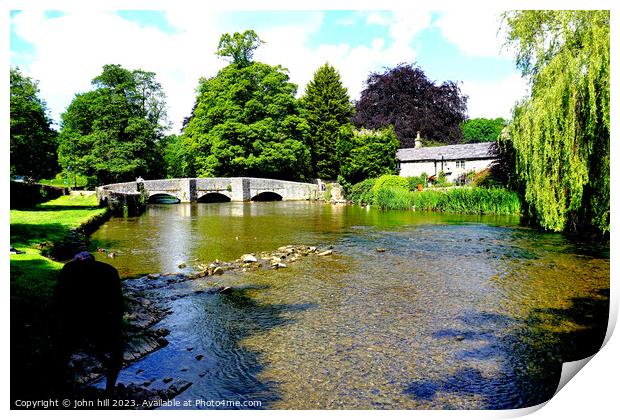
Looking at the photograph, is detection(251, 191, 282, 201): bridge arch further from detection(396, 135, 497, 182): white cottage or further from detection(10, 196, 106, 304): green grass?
detection(10, 196, 106, 304): green grass

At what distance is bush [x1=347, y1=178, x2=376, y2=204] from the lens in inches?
1220

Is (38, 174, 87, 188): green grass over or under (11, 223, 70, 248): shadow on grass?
over

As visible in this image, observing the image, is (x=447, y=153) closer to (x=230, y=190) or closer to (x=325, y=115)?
(x=325, y=115)

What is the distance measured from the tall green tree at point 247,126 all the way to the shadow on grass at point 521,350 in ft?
89.5

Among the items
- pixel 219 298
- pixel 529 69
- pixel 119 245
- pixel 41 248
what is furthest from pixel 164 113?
pixel 529 69

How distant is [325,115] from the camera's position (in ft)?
134

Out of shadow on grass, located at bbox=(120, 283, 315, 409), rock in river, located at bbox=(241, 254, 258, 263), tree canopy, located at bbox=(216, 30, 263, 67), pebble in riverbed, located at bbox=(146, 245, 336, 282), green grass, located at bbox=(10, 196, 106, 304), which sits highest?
tree canopy, located at bbox=(216, 30, 263, 67)

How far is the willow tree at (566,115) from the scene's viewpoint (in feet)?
32.4

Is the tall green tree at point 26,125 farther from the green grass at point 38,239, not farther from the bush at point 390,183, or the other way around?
the bush at point 390,183

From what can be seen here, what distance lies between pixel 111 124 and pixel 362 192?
2296cm

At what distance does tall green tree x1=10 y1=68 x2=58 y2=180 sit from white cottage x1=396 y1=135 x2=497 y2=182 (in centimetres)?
3099

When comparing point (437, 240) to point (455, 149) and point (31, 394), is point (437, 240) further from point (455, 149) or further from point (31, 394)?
point (455, 149)

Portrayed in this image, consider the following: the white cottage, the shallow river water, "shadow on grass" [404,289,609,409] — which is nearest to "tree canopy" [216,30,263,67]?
the white cottage

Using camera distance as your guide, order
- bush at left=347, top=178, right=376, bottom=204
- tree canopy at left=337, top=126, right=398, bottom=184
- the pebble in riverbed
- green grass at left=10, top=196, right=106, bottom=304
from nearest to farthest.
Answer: green grass at left=10, top=196, right=106, bottom=304
the pebble in riverbed
bush at left=347, top=178, right=376, bottom=204
tree canopy at left=337, top=126, right=398, bottom=184
